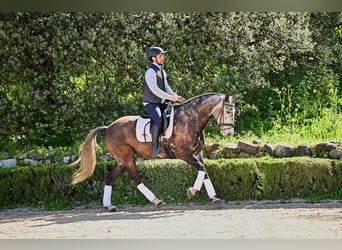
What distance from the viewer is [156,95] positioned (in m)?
6.92

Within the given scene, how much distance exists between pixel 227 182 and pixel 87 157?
115 cm

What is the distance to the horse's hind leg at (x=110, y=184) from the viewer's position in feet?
23.0

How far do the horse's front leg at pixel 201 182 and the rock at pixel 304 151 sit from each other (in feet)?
2.65

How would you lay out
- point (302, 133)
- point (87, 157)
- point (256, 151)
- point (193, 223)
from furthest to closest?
point (302, 133) → point (256, 151) → point (87, 157) → point (193, 223)

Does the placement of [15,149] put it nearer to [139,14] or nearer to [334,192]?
[139,14]

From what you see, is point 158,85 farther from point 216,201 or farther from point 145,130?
point 216,201

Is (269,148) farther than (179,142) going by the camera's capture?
Yes

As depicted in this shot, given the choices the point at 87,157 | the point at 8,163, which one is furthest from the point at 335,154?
the point at 8,163

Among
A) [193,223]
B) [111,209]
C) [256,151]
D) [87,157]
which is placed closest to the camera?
[193,223]

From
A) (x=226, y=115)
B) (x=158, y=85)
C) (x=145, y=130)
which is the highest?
(x=158, y=85)

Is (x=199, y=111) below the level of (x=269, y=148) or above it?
above

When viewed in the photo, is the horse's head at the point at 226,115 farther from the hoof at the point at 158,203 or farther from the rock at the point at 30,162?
the rock at the point at 30,162

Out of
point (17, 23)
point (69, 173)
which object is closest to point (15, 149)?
point (69, 173)

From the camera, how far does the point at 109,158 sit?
712cm
